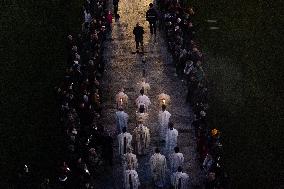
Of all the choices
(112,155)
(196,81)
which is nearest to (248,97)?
(196,81)

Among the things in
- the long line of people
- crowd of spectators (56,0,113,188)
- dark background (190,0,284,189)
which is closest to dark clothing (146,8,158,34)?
the long line of people

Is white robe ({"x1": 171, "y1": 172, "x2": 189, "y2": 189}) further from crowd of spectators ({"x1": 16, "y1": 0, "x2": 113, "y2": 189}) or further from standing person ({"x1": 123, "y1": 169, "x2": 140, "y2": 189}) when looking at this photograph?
crowd of spectators ({"x1": 16, "y1": 0, "x2": 113, "y2": 189})

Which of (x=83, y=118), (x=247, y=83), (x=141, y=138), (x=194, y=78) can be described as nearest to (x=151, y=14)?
(x=247, y=83)

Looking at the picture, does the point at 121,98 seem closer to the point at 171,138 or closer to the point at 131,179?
the point at 171,138

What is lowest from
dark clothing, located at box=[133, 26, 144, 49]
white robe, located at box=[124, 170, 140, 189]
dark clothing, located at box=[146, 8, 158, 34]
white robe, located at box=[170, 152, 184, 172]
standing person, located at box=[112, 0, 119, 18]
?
white robe, located at box=[124, 170, 140, 189]

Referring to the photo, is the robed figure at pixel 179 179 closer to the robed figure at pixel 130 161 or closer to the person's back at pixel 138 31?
the robed figure at pixel 130 161

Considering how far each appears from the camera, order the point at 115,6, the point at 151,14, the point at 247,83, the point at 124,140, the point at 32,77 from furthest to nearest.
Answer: the point at 115,6
the point at 151,14
the point at 32,77
the point at 247,83
the point at 124,140

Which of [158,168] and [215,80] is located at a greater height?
[215,80]

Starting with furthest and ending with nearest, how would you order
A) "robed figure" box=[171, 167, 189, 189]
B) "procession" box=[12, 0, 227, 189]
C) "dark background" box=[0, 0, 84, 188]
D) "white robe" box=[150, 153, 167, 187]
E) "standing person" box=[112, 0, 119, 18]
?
1. "standing person" box=[112, 0, 119, 18]
2. "dark background" box=[0, 0, 84, 188]
3. "procession" box=[12, 0, 227, 189]
4. "white robe" box=[150, 153, 167, 187]
5. "robed figure" box=[171, 167, 189, 189]
